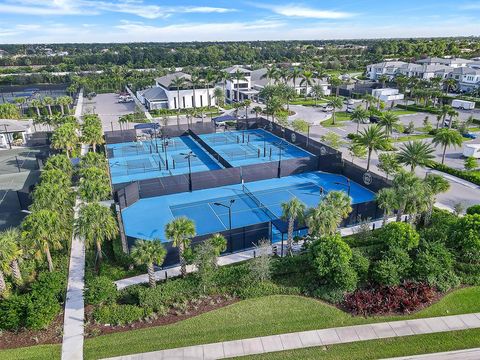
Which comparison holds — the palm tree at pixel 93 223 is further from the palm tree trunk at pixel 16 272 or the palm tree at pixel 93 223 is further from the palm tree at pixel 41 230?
the palm tree trunk at pixel 16 272

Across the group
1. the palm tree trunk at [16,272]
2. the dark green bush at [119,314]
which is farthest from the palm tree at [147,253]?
the palm tree trunk at [16,272]

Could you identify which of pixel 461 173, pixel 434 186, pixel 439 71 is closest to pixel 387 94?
pixel 439 71

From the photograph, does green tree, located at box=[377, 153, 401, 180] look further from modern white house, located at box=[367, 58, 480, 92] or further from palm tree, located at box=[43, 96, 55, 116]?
modern white house, located at box=[367, 58, 480, 92]

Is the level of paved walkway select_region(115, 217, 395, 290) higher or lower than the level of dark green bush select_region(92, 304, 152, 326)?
lower

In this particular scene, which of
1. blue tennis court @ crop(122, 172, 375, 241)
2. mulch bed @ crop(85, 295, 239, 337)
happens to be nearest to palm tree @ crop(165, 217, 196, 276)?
mulch bed @ crop(85, 295, 239, 337)

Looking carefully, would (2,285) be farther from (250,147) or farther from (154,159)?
(250,147)

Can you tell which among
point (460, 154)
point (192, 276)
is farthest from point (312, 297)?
point (460, 154)

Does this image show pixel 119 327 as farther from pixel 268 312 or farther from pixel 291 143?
pixel 291 143
